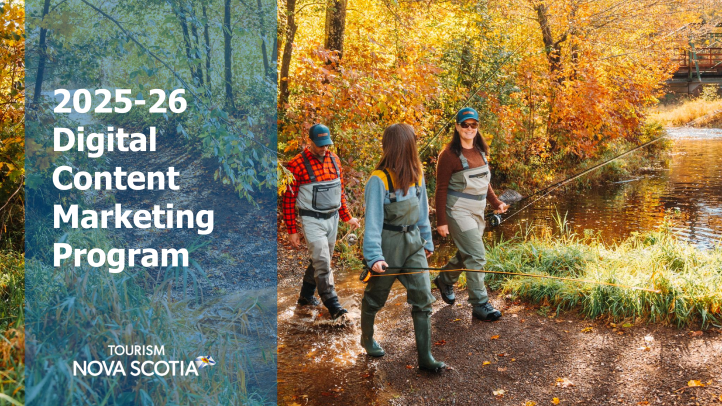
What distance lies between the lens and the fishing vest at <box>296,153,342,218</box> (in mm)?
5152

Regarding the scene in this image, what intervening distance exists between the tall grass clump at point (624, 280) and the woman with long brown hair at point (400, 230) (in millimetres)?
1713

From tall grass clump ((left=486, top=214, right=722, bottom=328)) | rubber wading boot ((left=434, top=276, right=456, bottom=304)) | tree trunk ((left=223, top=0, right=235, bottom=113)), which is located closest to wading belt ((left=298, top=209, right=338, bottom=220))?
rubber wading boot ((left=434, top=276, right=456, bottom=304))

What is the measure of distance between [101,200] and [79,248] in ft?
27.9

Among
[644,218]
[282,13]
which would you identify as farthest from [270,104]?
[644,218]

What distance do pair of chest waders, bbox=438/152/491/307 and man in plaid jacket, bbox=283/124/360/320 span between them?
110 cm

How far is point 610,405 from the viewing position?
11.8 ft

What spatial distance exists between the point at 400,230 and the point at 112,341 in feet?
6.65

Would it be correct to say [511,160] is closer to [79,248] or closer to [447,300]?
[447,300]

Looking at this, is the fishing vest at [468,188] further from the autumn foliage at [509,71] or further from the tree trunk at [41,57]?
the tree trunk at [41,57]

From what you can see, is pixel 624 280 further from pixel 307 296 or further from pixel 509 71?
pixel 509 71

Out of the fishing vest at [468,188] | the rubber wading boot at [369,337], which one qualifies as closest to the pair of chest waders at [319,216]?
the rubber wading boot at [369,337]

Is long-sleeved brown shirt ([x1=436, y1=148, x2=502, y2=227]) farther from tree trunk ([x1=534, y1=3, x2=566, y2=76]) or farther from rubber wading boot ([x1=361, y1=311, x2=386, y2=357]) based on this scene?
tree trunk ([x1=534, y1=3, x2=566, y2=76])

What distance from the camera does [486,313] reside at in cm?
512

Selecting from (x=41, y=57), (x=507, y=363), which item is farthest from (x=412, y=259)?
(x=41, y=57)
